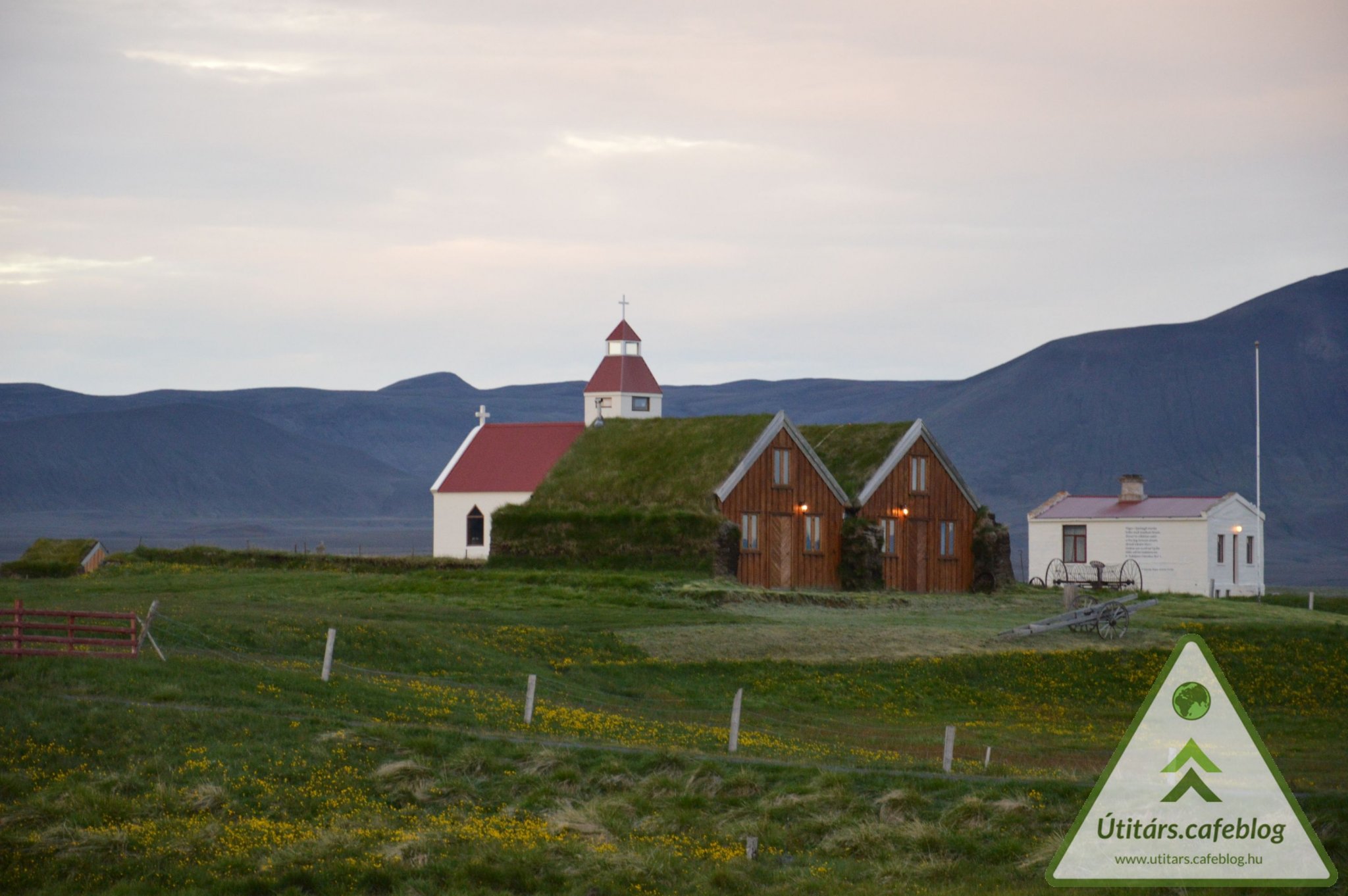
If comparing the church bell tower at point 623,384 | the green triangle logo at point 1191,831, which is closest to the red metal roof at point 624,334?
the church bell tower at point 623,384

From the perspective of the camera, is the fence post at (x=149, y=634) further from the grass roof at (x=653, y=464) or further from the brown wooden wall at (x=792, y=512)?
the brown wooden wall at (x=792, y=512)

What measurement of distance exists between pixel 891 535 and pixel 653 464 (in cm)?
1137

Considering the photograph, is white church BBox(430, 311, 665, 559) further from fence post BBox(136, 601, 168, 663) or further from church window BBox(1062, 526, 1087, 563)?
fence post BBox(136, 601, 168, 663)

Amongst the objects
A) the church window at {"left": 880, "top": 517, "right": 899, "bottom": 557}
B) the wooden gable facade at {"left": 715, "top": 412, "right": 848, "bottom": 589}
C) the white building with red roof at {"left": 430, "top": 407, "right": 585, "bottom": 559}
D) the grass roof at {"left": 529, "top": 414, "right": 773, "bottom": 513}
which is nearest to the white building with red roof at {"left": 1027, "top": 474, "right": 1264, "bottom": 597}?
the church window at {"left": 880, "top": 517, "right": 899, "bottom": 557}

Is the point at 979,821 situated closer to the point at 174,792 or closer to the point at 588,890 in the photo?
the point at 588,890

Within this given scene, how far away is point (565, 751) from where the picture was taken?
27141mm

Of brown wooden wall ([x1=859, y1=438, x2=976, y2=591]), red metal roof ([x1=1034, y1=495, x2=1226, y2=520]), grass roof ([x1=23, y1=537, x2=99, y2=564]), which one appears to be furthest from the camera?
red metal roof ([x1=1034, y1=495, x2=1226, y2=520])

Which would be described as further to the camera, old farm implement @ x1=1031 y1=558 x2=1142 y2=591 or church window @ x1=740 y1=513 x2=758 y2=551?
old farm implement @ x1=1031 y1=558 x2=1142 y2=591

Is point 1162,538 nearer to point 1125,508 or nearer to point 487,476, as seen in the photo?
point 1125,508

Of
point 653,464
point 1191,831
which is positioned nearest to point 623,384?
point 653,464

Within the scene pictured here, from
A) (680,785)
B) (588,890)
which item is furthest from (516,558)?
(588,890)

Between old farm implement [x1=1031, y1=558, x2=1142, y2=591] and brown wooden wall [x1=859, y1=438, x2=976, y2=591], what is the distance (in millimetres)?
6074

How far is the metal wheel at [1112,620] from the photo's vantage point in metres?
51.0

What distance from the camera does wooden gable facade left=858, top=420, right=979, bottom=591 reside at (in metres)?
70.4
